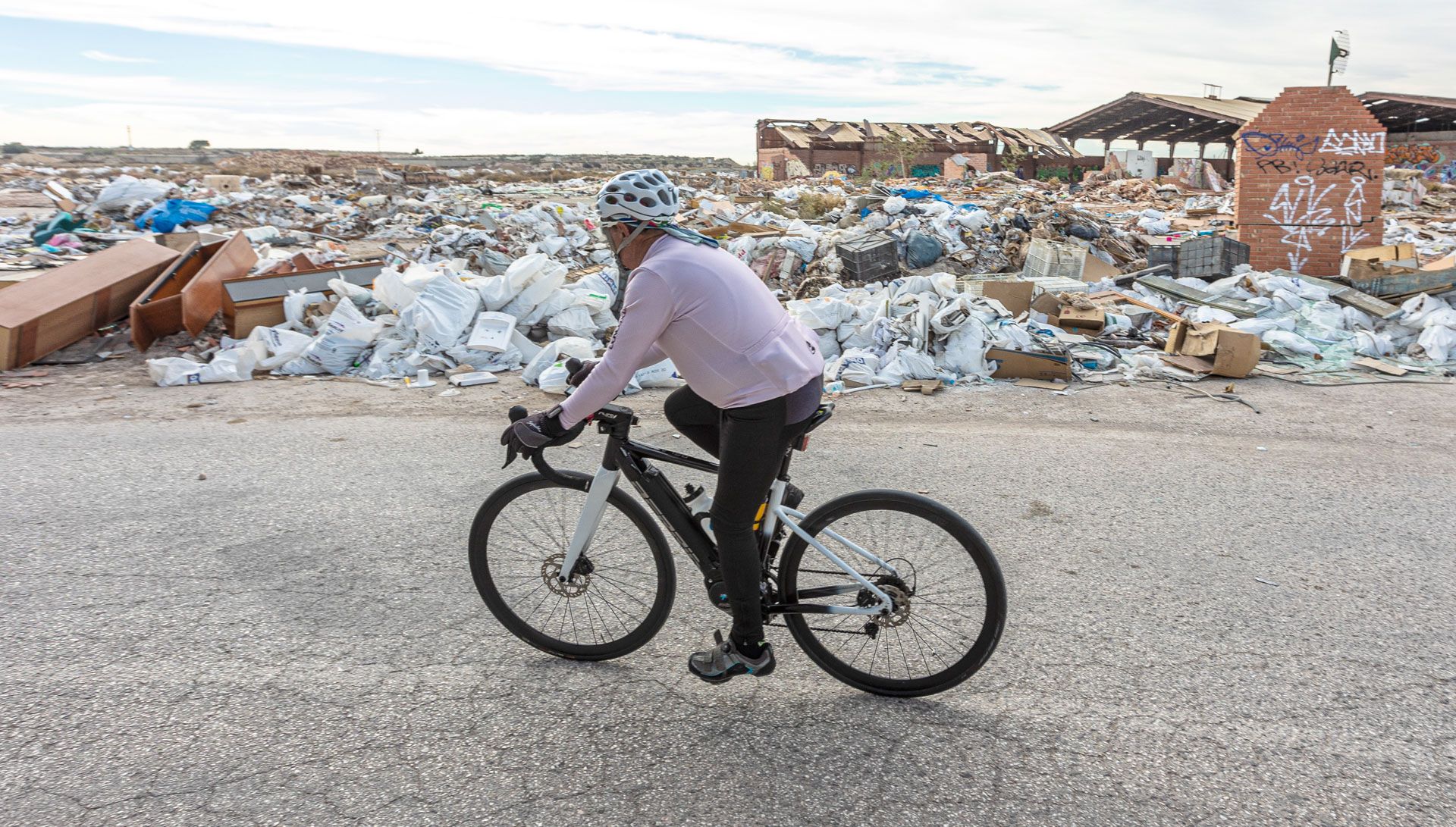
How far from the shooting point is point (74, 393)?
25.7 feet

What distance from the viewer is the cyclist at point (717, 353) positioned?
2643mm

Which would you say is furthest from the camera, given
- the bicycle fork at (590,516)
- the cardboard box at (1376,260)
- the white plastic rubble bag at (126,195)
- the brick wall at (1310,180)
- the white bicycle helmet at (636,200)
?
the white plastic rubble bag at (126,195)

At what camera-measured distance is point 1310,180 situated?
12.2m

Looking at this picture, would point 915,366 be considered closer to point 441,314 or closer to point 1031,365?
point 1031,365

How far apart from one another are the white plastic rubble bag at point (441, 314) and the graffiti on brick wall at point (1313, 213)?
36.5 ft

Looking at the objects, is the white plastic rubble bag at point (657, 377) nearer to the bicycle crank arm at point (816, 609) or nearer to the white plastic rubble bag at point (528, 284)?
A: the white plastic rubble bag at point (528, 284)

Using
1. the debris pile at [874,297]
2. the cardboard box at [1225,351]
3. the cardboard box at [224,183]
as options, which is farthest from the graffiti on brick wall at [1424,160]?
the cardboard box at [224,183]

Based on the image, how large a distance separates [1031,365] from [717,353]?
240 inches

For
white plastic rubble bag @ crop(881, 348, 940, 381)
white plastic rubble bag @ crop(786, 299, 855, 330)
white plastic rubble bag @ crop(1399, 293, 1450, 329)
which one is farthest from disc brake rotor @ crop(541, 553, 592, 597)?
white plastic rubble bag @ crop(1399, 293, 1450, 329)

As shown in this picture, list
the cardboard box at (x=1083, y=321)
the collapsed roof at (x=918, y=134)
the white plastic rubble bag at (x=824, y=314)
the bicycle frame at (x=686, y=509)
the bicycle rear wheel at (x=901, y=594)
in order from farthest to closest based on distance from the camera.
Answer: the collapsed roof at (x=918, y=134)
the cardboard box at (x=1083, y=321)
the white plastic rubble bag at (x=824, y=314)
the bicycle frame at (x=686, y=509)
the bicycle rear wheel at (x=901, y=594)

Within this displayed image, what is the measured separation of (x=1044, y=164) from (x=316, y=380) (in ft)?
136

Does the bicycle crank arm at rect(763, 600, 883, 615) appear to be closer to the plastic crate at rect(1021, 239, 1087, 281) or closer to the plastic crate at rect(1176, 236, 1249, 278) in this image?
the plastic crate at rect(1021, 239, 1087, 281)

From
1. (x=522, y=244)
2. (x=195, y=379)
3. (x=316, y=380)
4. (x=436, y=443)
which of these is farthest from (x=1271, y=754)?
(x=522, y=244)

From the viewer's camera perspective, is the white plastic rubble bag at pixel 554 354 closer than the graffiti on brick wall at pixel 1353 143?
Yes
